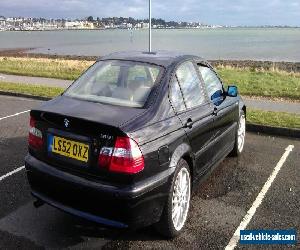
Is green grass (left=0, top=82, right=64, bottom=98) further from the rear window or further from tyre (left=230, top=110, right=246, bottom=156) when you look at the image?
the rear window

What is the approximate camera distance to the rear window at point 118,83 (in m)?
4.30

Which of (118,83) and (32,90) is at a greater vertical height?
(118,83)

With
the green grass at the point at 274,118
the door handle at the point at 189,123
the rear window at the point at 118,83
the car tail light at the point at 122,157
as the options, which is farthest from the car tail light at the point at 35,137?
the green grass at the point at 274,118

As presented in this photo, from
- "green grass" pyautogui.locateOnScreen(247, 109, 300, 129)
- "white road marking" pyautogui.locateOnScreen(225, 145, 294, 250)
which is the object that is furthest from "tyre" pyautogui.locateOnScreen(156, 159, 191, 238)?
"green grass" pyautogui.locateOnScreen(247, 109, 300, 129)

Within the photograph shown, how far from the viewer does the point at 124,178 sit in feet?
11.9

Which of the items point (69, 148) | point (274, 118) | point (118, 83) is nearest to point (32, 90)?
point (274, 118)

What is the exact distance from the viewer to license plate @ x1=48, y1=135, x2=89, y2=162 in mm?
3752

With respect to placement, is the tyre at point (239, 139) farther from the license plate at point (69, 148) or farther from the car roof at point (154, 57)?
the license plate at point (69, 148)

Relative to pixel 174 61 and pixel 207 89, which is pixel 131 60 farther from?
pixel 207 89

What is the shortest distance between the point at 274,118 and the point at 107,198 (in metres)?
6.44

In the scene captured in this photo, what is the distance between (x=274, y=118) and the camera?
30.2 feet

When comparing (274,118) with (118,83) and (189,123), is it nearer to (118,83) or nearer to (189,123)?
(189,123)

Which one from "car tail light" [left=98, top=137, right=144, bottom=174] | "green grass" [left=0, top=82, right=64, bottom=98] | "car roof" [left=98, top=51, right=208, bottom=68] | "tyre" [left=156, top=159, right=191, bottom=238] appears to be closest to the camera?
"car tail light" [left=98, top=137, right=144, bottom=174]

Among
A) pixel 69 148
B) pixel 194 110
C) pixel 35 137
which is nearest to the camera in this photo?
pixel 69 148
